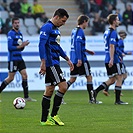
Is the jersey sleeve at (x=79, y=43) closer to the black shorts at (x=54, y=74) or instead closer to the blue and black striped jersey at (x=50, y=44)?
the blue and black striped jersey at (x=50, y=44)

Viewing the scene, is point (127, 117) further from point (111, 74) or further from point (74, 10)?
point (74, 10)

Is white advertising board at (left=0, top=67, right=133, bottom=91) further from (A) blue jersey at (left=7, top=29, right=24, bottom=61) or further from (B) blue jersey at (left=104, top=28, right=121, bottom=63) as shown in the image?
(B) blue jersey at (left=104, top=28, right=121, bottom=63)

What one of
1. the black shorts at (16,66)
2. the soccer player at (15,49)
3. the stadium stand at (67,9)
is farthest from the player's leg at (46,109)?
the stadium stand at (67,9)

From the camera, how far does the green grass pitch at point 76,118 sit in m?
10.9

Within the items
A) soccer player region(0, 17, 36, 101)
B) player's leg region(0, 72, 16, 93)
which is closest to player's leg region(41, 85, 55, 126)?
soccer player region(0, 17, 36, 101)

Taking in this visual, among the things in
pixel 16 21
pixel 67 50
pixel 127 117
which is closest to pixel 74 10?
pixel 67 50

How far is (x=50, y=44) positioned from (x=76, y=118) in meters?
1.94

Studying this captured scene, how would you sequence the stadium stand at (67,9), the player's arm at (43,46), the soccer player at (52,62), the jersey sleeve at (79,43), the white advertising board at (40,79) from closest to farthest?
the player's arm at (43,46), the soccer player at (52,62), the jersey sleeve at (79,43), the white advertising board at (40,79), the stadium stand at (67,9)

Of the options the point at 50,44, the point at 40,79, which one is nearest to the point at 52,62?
the point at 50,44

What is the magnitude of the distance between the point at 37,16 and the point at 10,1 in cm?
201

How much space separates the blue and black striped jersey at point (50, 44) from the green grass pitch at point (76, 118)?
1.29 m

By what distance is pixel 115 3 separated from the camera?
100ft

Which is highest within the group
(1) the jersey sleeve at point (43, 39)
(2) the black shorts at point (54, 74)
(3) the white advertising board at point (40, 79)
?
(1) the jersey sleeve at point (43, 39)

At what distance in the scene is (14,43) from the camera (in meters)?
17.6
